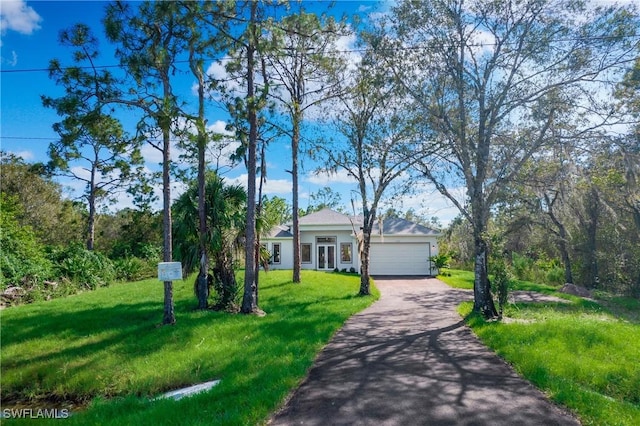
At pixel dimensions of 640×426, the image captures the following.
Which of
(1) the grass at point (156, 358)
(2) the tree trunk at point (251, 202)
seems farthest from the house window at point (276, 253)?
(2) the tree trunk at point (251, 202)

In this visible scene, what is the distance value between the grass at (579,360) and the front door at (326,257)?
16.2m

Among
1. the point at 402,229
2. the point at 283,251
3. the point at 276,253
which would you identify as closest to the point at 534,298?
the point at 402,229

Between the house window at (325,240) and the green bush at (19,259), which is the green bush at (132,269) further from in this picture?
the house window at (325,240)

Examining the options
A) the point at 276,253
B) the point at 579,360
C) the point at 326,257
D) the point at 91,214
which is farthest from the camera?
the point at 276,253

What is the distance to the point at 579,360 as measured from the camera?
6.06 meters

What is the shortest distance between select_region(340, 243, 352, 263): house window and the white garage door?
5.93ft

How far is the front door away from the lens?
25.8 metres

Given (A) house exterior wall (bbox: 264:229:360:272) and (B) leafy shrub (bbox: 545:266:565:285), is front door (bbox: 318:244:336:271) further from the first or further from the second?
(B) leafy shrub (bbox: 545:266:565:285)

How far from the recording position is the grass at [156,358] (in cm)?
488

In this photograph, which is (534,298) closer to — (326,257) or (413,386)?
(413,386)

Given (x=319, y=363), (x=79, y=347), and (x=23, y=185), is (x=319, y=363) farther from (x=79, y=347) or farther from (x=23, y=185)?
(x=23, y=185)

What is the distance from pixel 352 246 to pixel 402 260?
330 cm

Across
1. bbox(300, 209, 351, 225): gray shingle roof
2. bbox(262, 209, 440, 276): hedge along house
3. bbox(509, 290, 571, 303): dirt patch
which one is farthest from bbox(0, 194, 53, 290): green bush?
bbox(509, 290, 571, 303): dirt patch

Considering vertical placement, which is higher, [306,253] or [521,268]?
[306,253]
